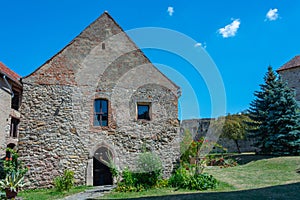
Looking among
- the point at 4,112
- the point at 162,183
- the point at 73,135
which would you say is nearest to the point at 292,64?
the point at 162,183

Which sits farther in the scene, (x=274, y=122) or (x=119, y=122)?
(x=274, y=122)

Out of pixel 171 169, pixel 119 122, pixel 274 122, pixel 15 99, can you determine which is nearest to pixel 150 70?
pixel 119 122

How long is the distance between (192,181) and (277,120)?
11.2 metres

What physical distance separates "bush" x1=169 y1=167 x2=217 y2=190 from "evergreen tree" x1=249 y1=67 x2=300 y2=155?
33.0 feet

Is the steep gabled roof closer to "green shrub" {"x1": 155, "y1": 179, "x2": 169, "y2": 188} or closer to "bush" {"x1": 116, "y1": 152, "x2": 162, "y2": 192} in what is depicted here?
"bush" {"x1": 116, "y1": 152, "x2": 162, "y2": 192}

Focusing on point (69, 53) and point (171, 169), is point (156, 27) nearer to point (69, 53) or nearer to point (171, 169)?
point (69, 53)

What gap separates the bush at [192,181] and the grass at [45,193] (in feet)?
12.1

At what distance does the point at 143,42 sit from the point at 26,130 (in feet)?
22.1

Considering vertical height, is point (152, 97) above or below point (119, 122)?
above

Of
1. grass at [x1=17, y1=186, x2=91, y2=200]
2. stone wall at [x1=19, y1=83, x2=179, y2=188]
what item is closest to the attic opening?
stone wall at [x1=19, y1=83, x2=179, y2=188]

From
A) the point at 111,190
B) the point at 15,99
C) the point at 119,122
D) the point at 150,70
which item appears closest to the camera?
the point at 111,190

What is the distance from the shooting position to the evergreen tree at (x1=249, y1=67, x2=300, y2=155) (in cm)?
1673

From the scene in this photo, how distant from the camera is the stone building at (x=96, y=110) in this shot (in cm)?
984

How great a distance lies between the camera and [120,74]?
11.2 m
